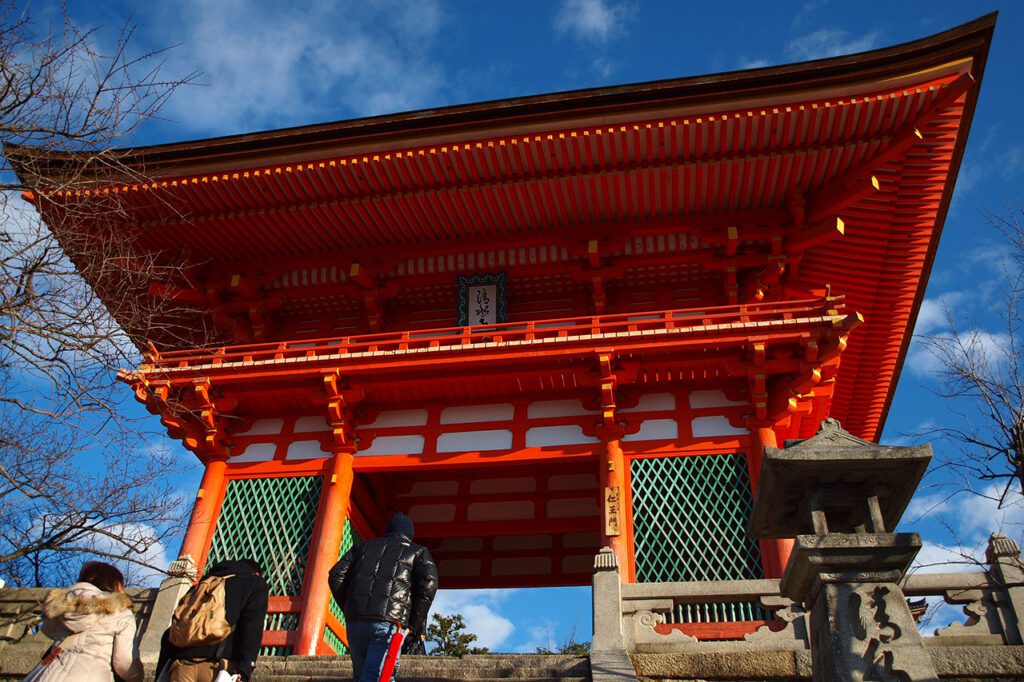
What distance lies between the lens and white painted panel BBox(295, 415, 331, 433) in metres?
13.6

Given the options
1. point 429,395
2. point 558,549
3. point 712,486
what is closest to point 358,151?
point 429,395

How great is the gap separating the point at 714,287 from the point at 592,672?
8.35 meters

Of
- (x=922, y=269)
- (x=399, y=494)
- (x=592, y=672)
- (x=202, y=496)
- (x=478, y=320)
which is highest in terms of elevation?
(x=922, y=269)

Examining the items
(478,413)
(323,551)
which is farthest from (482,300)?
(323,551)

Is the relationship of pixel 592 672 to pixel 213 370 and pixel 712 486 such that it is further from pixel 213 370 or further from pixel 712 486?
pixel 213 370

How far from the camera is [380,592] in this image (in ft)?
20.3

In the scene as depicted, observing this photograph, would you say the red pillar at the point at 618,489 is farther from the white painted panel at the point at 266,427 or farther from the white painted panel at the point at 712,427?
the white painted panel at the point at 266,427

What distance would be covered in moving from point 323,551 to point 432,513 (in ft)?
14.0

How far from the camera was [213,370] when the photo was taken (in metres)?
13.2

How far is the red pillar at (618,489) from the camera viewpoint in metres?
11.3

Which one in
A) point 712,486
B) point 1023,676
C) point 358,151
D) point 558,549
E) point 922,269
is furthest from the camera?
point 558,549

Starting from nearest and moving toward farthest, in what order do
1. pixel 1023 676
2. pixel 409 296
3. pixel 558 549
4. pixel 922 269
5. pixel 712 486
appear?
pixel 1023 676
pixel 712 486
pixel 922 269
pixel 409 296
pixel 558 549

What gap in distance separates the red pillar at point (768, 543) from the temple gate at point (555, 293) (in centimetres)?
4

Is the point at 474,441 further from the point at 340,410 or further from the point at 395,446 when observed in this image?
the point at 340,410
